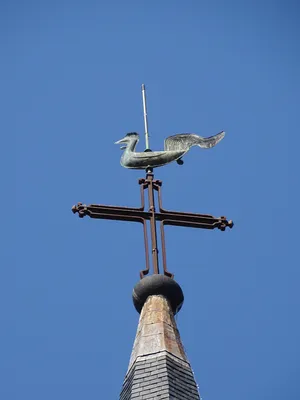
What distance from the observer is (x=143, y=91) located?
2344cm

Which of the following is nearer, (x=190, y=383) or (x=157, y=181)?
(x=190, y=383)

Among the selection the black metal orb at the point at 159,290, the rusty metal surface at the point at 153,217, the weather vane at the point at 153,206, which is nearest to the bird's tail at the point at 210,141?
the weather vane at the point at 153,206

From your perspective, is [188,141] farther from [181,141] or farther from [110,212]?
[110,212]

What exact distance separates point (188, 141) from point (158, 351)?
4.62 metres

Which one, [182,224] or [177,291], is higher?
[182,224]

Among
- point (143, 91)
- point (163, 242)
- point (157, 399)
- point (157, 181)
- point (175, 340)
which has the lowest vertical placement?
point (157, 399)

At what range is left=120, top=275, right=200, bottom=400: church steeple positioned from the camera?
18.5 m

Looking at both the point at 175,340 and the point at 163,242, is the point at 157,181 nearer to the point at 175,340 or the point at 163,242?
the point at 163,242

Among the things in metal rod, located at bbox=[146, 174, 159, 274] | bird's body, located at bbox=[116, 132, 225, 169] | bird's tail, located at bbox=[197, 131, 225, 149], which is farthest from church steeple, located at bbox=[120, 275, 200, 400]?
bird's tail, located at bbox=[197, 131, 225, 149]

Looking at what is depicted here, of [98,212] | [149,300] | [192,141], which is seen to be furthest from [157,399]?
[192,141]

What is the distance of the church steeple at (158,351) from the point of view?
1855 cm

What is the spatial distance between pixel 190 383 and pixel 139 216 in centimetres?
331

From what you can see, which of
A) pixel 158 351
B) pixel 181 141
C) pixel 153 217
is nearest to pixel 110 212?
pixel 153 217

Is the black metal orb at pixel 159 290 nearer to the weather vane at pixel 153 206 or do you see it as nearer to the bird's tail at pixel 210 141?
the weather vane at pixel 153 206
